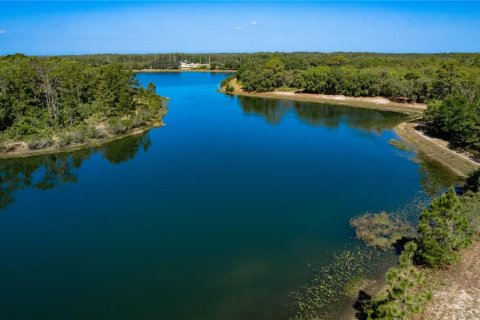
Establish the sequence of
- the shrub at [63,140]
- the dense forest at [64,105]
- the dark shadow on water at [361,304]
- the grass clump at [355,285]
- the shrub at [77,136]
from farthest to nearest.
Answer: the shrub at [77,136] < the dense forest at [64,105] < the shrub at [63,140] < the grass clump at [355,285] < the dark shadow on water at [361,304]

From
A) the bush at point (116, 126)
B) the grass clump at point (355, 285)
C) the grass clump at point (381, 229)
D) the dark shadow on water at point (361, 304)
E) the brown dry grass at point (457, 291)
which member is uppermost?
the bush at point (116, 126)

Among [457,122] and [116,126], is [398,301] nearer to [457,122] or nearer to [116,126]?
[457,122]

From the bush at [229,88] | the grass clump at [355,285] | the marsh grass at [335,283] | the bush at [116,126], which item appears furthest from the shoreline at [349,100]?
the grass clump at [355,285]

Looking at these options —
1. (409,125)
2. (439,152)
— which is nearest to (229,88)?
(409,125)

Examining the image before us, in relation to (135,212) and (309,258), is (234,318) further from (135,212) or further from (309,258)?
(135,212)

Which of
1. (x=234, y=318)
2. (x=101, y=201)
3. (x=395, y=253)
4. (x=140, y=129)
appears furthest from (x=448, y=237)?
(x=140, y=129)

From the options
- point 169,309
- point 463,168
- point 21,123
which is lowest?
point 169,309

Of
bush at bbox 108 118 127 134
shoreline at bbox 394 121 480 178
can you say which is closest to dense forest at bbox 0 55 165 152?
bush at bbox 108 118 127 134

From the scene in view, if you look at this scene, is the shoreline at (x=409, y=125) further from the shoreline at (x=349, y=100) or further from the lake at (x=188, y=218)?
the lake at (x=188, y=218)
